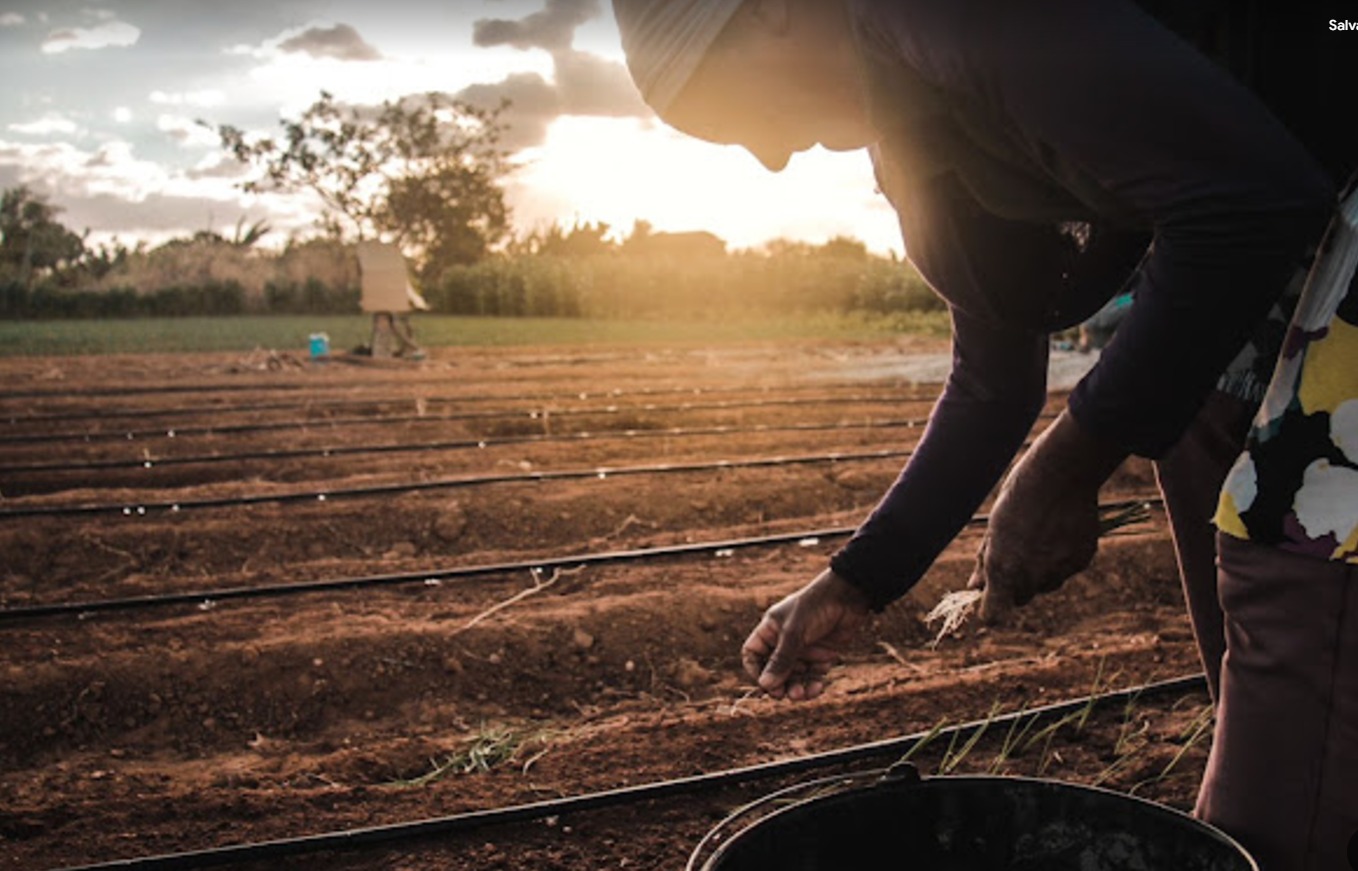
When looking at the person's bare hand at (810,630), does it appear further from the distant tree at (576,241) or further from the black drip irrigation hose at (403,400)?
the distant tree at (576,241)

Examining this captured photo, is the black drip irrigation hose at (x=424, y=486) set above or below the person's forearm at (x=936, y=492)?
below

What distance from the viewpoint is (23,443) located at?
776 centimetres

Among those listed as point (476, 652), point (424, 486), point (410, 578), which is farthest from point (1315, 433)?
point (424, 486)

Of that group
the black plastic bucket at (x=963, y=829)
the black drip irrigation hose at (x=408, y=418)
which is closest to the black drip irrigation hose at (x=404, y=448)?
the black drip irrigation hose at (x=408, y=418)

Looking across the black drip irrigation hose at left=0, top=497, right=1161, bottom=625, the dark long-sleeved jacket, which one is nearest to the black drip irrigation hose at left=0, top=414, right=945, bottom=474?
the black drip irrigation hose at left=0, top=497, right=1161, bottom=625

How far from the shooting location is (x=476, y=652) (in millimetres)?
3674

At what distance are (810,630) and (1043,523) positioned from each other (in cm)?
35

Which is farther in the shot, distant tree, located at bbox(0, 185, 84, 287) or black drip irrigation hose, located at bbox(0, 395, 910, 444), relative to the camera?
distant tree, located at bbox(0, 185, 84, 287)

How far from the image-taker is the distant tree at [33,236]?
36.0 meters

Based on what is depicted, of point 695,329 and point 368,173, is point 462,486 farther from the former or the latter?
point 368,173

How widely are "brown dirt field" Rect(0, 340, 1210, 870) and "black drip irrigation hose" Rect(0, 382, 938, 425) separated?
1289 mm

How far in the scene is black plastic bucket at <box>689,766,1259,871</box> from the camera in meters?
1.37

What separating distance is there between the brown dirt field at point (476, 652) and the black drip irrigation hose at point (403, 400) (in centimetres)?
129

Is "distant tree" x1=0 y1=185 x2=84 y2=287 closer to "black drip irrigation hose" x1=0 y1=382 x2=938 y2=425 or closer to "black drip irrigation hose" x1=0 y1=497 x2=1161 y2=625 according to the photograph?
"black drip irrigation hose" x1=0 y1=382 x2=938 y2=425
